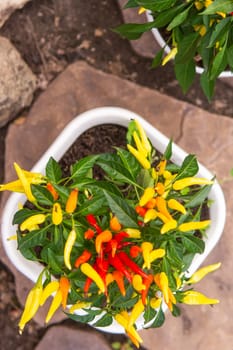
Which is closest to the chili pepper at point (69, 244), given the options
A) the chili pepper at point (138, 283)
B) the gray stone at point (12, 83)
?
the chili pepper at point (138, 283)

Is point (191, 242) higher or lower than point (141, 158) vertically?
lower

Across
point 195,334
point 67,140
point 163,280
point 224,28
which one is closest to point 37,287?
point 163,280

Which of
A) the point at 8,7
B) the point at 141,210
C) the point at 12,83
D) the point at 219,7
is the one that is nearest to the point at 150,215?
the point at 141,210

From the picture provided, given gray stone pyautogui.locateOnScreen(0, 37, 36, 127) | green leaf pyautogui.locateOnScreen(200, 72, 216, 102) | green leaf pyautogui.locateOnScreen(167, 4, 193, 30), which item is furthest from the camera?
gray stone pyautogui.locateOnScreen(0, 37, 36, 127)

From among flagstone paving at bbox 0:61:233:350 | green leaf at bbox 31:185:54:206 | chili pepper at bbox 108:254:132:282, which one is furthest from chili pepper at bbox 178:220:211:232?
flagstone paving at bbox 0:61:233:350

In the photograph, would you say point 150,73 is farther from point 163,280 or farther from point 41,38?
point 163,280

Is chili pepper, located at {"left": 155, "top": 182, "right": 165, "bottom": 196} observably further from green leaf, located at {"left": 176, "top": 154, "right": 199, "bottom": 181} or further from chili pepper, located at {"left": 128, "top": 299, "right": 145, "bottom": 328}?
chili pepper, located at {"left": 128, "top": 299, "right": 145, "bottom": 328}

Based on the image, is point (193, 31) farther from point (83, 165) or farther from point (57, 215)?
point (57, 215)
